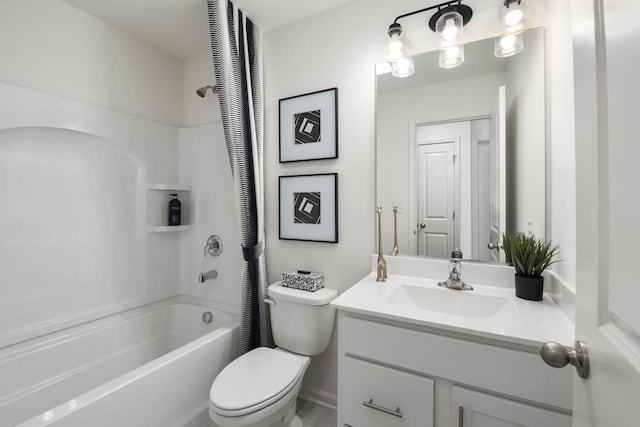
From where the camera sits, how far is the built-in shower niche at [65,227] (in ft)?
4.90

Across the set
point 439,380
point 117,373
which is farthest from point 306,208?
point 117,373

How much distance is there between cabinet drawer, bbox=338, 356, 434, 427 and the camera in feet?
3.14

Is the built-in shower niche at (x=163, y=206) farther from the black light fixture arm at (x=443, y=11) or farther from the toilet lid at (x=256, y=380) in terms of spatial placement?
the black light fixture arm at (x=443, y=11)

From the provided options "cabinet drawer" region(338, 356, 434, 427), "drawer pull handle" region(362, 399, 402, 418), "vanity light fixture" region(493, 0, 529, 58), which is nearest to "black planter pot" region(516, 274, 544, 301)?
"cabinet drawer" region(338, 356, 434, 427)

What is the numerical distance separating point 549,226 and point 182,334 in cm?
247

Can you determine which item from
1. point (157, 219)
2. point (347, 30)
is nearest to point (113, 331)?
point (157, 219)

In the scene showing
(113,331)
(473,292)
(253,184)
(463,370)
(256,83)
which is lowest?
(113,331)

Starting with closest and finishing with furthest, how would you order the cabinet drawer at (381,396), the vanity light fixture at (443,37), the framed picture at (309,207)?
the cabinet drawer at (381,396), the vanity light fixture at (443,37), the framed picture at (309,207)

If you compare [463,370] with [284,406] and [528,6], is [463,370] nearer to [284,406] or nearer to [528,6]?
[284,406]

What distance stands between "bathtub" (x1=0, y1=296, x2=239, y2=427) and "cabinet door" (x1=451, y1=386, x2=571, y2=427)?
1.28 meters

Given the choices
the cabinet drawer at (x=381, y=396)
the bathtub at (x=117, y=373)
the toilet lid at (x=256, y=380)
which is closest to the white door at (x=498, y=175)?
the cabinet drawer at (x=381, y=396)

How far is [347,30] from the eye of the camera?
5.33 feet

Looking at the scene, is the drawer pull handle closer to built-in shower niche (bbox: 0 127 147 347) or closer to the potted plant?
the potted plant

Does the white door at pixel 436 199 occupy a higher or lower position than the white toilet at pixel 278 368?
higher
